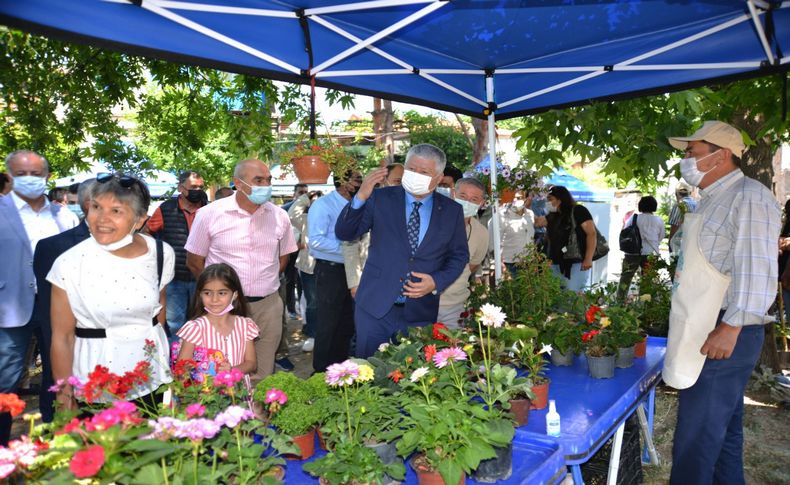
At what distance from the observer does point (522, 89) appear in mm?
4984

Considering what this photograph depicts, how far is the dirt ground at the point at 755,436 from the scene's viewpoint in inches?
158

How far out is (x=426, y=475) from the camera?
1.87 meters

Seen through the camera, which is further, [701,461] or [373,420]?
[701,461]

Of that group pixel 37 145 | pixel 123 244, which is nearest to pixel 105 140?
pixel 37 145

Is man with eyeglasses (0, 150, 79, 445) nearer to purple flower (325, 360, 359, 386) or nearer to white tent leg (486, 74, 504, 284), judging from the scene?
purple flower (325, 360, 359, 386)

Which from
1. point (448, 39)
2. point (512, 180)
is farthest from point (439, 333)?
point (512, 180)

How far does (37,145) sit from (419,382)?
8.01 metres

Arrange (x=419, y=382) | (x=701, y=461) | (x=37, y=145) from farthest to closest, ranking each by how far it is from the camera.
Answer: (x=37, y=145) → (x=701, y=461) → (x=419, y=382)

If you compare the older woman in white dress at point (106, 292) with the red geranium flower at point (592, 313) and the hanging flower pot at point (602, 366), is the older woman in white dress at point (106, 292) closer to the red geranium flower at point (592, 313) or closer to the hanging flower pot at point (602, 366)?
the hanging flower pot at point (602, 366)

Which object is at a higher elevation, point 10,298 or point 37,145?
point 37,145

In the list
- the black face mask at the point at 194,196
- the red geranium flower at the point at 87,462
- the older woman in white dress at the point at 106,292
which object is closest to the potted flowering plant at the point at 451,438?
the red geranium flower at the point at 87,462

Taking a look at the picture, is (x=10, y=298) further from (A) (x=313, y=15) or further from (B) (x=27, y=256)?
(A) (x=313, y=15)

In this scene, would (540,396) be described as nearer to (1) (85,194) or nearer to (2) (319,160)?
(2) (319,160)

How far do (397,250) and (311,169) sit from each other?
2.99 feet
